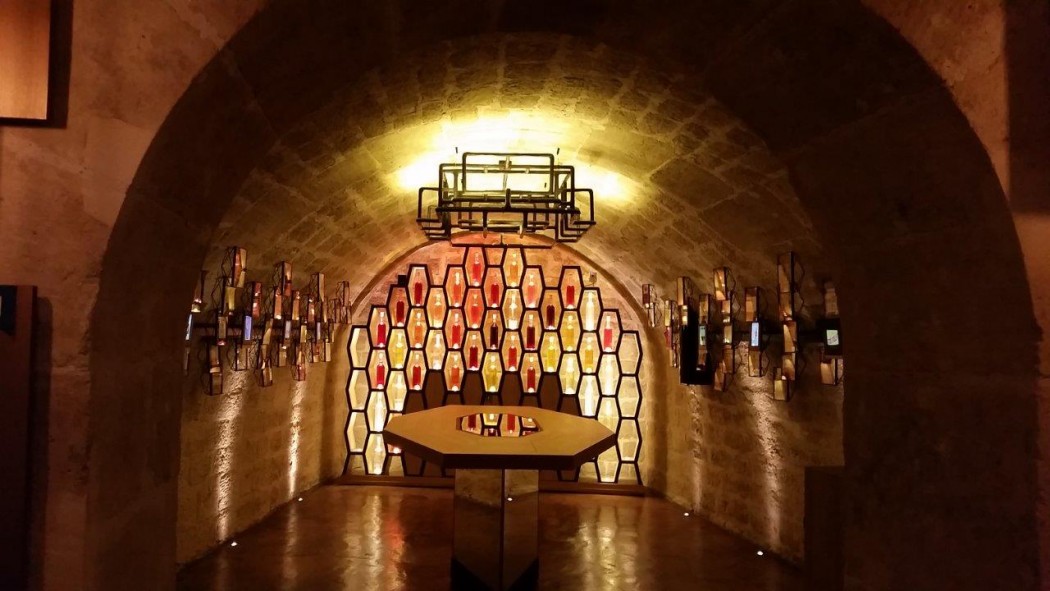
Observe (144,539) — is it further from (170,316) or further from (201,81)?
(201,81)

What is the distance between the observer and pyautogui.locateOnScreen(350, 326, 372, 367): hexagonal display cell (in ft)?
22.1

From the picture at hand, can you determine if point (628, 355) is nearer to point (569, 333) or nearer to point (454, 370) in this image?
point (569, 333)

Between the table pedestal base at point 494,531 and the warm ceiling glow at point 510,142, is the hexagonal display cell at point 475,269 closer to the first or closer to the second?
the warm ceiling glow at point 510,142

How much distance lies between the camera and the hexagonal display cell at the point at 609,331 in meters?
6.76

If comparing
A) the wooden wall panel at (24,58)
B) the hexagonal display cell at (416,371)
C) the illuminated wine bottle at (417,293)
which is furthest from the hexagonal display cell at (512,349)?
the wooden wall panel at (24,58)

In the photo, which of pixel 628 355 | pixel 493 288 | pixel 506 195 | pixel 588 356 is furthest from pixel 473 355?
pixel 506 195

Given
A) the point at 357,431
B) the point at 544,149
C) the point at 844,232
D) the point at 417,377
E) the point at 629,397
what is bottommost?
the point at 357,431

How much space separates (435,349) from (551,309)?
4.02 feet

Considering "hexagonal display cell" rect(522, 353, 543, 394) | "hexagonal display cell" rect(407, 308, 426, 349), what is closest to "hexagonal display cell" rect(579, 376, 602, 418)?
"hexagonal display cell" rect(522, 353, 543, 394)

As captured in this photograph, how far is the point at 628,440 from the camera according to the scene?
668 centimetres

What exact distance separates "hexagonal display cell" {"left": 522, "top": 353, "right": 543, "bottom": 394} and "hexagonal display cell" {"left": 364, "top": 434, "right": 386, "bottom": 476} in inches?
62.2

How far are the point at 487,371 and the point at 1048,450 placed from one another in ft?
18.4

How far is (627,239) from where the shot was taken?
5.31 meters

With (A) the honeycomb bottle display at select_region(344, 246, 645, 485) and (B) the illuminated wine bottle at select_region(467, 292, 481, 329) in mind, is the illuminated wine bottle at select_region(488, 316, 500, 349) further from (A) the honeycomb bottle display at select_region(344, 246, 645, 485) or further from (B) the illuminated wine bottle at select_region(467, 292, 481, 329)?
(B) the illuminated wine bottle at select_region(467, 292, 481, 329)
